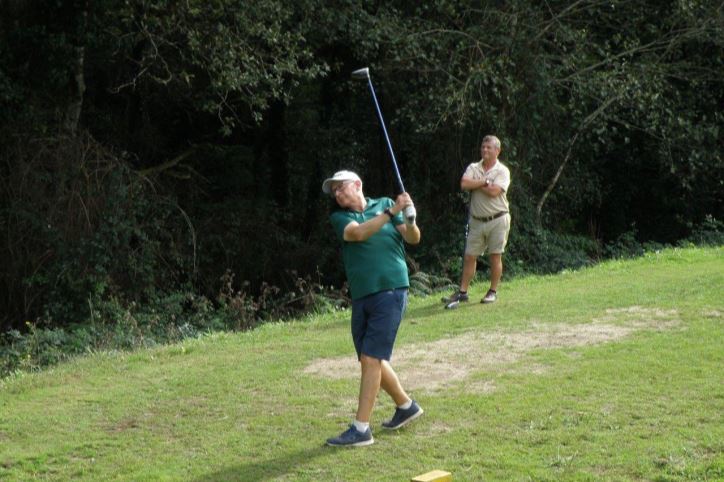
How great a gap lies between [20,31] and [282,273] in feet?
25.1

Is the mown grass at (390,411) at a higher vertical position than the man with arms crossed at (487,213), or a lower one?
lower

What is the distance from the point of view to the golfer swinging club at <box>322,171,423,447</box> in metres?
7.64

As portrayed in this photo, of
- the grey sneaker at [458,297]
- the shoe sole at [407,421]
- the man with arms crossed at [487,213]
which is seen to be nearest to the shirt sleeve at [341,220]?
the shoe sole at [407,421]

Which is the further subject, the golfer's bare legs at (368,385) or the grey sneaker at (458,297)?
the grey sneaker at (458,297)

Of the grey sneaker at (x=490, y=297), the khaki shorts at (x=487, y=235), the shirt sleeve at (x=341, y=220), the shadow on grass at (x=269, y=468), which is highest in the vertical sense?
the shirt sleeve at (x=341, y=220)

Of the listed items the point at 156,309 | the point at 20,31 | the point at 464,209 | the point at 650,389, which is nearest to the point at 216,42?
the point at 20,31

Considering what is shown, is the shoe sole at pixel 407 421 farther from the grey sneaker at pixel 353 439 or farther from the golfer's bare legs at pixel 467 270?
the golfer's bare legs at pixel 467 270

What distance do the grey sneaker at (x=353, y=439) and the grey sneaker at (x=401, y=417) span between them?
36 centimetres

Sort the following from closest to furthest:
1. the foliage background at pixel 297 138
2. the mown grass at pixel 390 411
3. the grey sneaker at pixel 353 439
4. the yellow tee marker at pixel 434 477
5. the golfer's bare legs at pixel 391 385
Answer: the yellow tee marker at pixel 434 477 < the mown grass at pixel 390 411 < the grey sneaker at pixel 353 439 < the golfer's bare legs at pixel 391 385 < the foliage background at pixel 297 138

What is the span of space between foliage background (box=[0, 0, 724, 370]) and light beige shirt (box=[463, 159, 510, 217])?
3.05 metres

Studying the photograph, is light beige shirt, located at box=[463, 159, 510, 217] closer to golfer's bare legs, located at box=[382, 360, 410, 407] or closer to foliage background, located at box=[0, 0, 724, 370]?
foliage background, located at box=[0, 0, 724, 370]

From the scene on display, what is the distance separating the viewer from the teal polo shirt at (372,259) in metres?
7.70

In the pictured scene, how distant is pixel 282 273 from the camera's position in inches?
894

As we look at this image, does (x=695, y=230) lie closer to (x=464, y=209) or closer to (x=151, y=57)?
(x=464, y=209)
